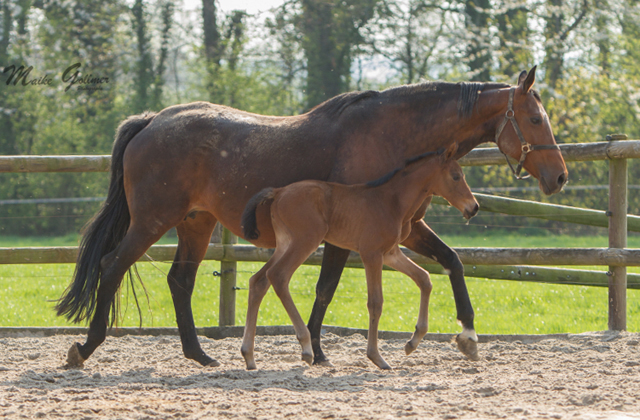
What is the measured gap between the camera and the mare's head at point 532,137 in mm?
4145

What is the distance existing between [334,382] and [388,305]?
4.32 meters

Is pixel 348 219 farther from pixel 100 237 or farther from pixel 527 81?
pixel 100 237

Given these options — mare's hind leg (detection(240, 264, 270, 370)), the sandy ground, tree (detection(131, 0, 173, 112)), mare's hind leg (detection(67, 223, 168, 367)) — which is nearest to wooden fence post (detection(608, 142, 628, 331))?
the sandy ground

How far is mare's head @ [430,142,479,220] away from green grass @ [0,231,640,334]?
222 centimetres

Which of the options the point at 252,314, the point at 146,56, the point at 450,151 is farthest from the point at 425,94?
the point at 146,56

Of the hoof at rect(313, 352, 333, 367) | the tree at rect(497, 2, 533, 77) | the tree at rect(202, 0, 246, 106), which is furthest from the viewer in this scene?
the tree at rect(202, 0, 246, 106)

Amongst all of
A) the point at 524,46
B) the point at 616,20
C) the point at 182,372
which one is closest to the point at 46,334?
the point at 182,372

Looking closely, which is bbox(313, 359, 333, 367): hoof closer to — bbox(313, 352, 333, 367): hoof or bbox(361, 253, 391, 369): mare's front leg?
bbox(313, 352, 333, 367): hoof

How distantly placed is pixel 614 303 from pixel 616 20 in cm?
1465

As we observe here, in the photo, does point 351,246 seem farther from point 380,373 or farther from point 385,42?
point 385,42

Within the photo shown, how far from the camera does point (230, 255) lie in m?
5.67

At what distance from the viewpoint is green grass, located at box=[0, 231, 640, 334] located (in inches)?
254

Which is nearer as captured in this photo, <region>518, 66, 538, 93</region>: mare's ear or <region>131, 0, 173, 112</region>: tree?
<region>518, 66, 538, 93</region>: mare's ear

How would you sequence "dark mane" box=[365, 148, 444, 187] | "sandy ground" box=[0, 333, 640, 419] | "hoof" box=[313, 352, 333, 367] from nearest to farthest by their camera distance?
"sandy ground" box=[0, 333, 640, 419]
"dark mane" box=[365, 148, 444, 187]
"hoof" box=[313, 352, 333, 367]
